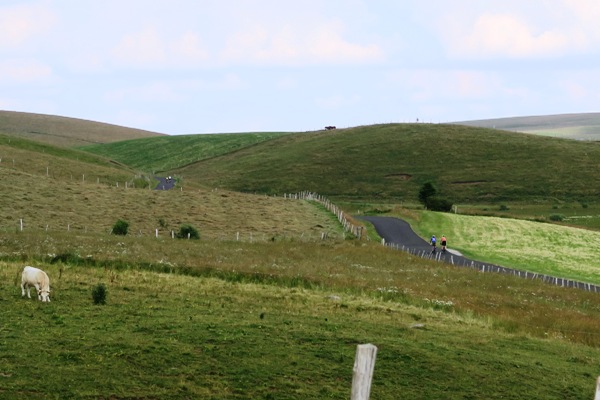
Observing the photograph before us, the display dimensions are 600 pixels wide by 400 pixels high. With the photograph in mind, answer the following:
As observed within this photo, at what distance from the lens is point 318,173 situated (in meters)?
170

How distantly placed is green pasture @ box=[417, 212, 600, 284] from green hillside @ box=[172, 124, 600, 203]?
42973 mm

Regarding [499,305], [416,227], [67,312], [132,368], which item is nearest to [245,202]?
[416,227]

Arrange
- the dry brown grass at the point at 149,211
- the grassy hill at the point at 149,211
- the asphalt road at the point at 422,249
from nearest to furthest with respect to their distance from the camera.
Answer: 1. the asphalt road at the point at 422,249
2. the dry brown grass at the point at 149,211
3. the grassy hill at the point at 149,211

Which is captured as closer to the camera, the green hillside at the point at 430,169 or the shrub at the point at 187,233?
the shrub at the point at 187,233

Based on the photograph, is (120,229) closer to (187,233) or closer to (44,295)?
(187,233)

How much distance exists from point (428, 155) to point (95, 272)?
481 feet

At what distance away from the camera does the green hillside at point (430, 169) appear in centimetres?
14900

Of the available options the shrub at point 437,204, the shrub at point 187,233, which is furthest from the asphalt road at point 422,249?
the shrub at point 437,204

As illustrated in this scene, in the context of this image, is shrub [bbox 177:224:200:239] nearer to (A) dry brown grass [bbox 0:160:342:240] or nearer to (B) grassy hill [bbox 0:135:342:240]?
(A) dry brown grass [bbox 0:160:342:240]

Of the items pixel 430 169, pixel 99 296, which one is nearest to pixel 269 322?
pixel 99 296

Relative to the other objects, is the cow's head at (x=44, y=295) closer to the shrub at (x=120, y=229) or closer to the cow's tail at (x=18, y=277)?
the cow's tail at (x=18, y=277)

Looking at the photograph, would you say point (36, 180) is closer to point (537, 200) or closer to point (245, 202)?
point (245, 202)

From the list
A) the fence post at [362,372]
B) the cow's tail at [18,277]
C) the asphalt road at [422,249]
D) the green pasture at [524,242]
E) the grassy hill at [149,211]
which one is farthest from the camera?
the green pasture at [524,242]

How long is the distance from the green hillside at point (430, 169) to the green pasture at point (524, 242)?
43.0 metres
